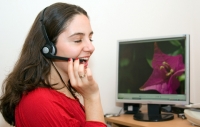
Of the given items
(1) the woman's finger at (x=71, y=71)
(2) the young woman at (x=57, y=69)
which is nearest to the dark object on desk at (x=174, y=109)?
(2) the young woman at (x=57, y=69)

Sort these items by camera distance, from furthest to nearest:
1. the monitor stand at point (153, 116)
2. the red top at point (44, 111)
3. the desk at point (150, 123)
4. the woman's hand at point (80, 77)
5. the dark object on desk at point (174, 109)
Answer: the dark object on desk at point (174, 109) < the monitor stand at point (153, 116) < the desk at point (150, 123) < the woman's hand at point (80, 77) < the red top at point (44, 111)

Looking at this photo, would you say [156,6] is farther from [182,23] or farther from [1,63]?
[1,63]

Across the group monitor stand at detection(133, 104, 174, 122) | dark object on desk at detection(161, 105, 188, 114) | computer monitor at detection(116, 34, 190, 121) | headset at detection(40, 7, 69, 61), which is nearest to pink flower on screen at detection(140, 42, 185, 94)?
computer monitor at detection(116, 34, 190, 121)

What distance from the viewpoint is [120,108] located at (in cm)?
183

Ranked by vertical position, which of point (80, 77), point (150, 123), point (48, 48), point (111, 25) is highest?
point (111, 25)

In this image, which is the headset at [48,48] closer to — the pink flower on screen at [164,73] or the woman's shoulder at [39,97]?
the woman's shoulder at [39,97]

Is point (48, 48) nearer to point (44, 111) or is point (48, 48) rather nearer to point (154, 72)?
point (44, 111)

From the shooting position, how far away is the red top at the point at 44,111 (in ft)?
2.79

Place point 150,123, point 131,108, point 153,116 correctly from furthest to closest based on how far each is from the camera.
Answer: point 131,108 → point 153,116 → point 150,123

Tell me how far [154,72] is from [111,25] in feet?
1.61

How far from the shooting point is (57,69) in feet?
3.53

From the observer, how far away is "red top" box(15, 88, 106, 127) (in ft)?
2.79

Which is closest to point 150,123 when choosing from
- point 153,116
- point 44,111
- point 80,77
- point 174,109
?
point 153,116

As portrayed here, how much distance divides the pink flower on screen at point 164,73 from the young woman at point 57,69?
0.64 metres
